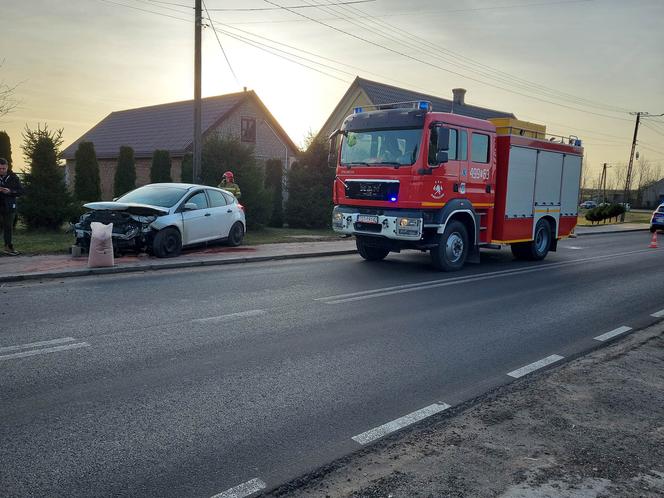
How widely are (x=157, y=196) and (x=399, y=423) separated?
9877mm

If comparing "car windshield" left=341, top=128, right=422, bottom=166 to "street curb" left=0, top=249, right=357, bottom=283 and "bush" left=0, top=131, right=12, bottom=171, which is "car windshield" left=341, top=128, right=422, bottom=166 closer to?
"street curb" left=0, top=249, right=357, bottom=283

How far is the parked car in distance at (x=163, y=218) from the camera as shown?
38.4ft

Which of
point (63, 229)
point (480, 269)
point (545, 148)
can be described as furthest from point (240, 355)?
point (63, 229)

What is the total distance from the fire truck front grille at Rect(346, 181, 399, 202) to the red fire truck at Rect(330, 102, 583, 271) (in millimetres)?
21

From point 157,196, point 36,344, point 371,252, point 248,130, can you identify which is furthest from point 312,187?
point 36,344

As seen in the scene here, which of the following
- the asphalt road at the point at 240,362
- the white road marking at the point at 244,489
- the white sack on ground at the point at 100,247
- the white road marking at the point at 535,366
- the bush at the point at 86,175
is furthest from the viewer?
the bush at the point at 86,175

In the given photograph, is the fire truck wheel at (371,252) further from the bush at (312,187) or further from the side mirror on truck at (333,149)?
the bush at (312,187)

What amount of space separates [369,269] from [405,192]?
1.91 m

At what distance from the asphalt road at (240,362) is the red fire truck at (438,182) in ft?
4.81

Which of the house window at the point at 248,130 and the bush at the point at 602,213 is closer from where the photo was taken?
the house window at the point at 248,130

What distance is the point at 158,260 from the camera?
Answer: 11688 millimetres

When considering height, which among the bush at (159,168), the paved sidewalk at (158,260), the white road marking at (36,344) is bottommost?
the white road marking at (36,344)

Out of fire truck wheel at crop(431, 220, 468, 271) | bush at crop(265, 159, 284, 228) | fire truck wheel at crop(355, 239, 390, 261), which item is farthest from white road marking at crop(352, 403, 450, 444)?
bush at crop(265, 159, 284, 228)

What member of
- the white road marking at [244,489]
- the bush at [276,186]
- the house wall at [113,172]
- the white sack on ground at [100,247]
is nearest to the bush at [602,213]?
the bush at [276,186]
